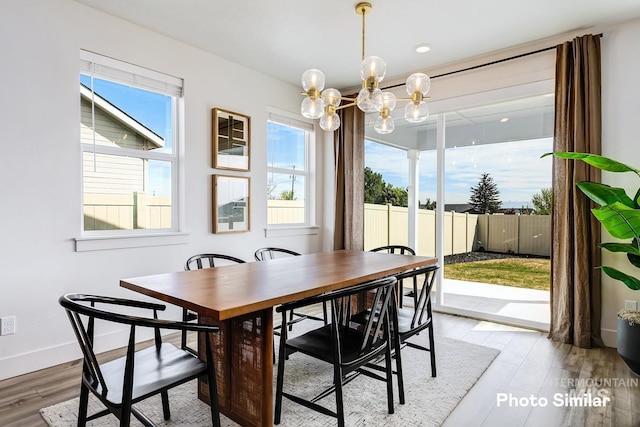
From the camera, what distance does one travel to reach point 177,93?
347 centimetres

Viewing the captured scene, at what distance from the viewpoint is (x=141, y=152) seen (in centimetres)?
331

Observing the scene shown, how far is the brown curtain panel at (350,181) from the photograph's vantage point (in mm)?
4605

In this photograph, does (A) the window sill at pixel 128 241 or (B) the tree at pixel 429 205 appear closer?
(A) the window sill at pixel 128 241

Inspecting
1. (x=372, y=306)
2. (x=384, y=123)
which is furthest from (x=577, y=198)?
(x=372, y=306)

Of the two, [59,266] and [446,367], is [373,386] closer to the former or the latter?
[446,367]

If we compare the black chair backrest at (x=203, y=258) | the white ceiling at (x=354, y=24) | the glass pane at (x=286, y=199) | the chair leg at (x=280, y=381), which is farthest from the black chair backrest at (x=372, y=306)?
the glass pane at (x=286, y=199)

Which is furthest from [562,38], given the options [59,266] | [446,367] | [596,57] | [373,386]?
[59,266]

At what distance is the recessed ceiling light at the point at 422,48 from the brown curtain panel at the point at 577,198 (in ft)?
3.64

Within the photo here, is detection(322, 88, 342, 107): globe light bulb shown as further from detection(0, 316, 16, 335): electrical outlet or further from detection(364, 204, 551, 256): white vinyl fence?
detection(0, 316, 16, 335): electrical outlet

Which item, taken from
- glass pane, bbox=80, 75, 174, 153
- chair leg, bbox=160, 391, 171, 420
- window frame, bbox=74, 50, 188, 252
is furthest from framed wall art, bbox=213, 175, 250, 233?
chair leg, bbox=160, 391, 171, 420

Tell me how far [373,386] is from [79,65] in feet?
10.4

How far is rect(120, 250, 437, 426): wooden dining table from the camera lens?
1649mm

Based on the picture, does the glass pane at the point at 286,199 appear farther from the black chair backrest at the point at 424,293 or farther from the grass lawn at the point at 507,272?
the black chair backrest at the point at 424,293

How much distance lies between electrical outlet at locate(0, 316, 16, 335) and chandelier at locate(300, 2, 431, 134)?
2.43 metres
